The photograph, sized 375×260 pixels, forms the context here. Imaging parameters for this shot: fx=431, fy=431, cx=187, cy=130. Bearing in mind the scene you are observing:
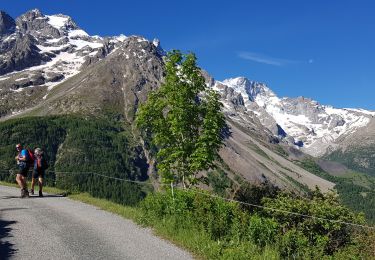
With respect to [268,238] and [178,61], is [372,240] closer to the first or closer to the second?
[268,238]

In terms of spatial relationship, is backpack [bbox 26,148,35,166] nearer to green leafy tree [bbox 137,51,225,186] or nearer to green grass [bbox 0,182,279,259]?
green leafy tree [bbox 137,51,225,186]

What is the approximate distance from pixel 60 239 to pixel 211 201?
7392 mm

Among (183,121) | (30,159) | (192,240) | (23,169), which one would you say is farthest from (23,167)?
(192,240)

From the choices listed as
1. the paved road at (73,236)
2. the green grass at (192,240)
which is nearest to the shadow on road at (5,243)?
the paved road at (73,236)

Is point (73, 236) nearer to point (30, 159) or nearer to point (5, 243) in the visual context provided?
point (5, 243)

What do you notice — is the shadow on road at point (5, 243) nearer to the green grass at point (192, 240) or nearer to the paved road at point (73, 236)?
the paved road at point (73, 236)

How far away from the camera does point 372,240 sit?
78.7 ft

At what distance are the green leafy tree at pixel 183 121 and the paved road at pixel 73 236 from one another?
28.9 feet

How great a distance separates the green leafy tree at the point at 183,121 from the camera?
31.1 m

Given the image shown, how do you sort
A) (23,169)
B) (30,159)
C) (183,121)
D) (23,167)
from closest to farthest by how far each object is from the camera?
(23,169) < (23,167) < (30,159) < (183,121)

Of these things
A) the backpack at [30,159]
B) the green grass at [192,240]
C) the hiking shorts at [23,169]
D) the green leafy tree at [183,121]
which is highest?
the green leafy tree at [183,121]

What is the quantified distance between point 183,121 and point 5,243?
1736cm

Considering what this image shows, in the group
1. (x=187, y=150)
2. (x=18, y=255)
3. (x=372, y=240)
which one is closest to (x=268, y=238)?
(x=372, y=240)

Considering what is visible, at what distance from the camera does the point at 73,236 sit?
58.3 feet
